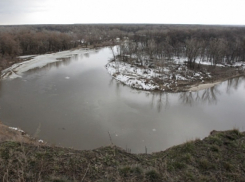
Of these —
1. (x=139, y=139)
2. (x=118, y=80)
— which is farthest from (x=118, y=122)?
(x=118, y=80)

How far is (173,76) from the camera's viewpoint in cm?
1723

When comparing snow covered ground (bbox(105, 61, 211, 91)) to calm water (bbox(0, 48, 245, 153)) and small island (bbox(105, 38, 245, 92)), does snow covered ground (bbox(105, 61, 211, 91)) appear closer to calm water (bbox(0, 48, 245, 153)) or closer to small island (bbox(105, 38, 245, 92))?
small island (bbox(105, 38, 245, 92))

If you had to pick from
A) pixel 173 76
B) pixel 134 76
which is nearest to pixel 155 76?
pixel 173 76

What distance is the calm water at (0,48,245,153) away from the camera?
8289mm

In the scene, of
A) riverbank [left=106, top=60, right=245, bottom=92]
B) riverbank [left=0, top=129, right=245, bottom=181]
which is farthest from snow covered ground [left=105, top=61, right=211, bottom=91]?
riverbank [left=0, top=129, right=245, bottom=181]

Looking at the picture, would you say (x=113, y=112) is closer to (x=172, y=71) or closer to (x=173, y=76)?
(x=173, y=76)

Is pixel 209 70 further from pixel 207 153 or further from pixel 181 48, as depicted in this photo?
pixel 207 153

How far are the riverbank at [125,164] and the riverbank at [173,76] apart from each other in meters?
10.4

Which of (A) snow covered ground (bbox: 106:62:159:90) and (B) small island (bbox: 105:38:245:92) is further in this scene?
(B) small island (bbox: 105:38:245:92)

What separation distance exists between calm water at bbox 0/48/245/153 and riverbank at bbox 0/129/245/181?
2.66m

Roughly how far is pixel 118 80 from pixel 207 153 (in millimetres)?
13149

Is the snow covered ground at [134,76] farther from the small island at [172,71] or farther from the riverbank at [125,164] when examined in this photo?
the riverbank at [125,164]

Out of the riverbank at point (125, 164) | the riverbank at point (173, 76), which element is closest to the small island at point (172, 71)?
the riverbank at point (173, 76)

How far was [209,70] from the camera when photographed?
2009 centimetres
